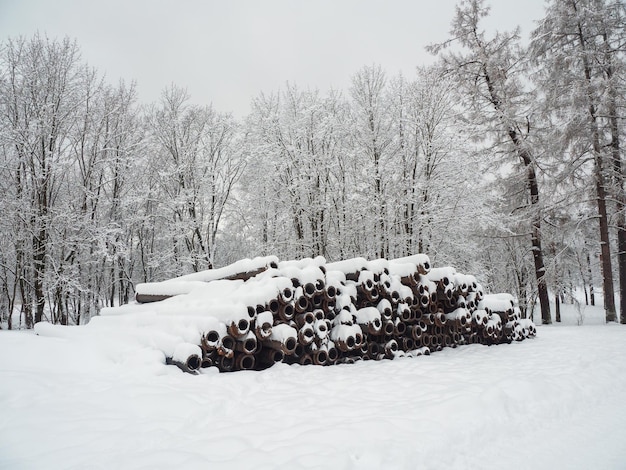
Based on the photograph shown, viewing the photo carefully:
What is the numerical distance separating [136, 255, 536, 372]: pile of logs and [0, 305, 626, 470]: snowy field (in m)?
0.47

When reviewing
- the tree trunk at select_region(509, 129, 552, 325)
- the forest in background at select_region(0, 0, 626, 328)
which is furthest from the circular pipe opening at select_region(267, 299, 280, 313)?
the tree trunk at select_region(509, 129, 552, 325)

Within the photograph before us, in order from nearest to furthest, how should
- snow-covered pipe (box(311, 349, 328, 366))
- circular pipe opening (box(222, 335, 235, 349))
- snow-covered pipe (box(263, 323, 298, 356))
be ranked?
circular pipe opening (box(222, 335, 235, 349)) < snow-covered pipe (box(263, 323, 298, 356)) < snow-covered pipe (box(311, 349, 328, 366))

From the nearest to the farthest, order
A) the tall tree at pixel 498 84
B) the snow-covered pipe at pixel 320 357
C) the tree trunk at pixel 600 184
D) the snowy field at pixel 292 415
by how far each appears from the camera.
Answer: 1. the snowy field at pixel 292 415
2. the snow-covered pipe at pixel 320 357
3. the tree trunk at pixel 600 184
4. the tall tree at pixel 498 84

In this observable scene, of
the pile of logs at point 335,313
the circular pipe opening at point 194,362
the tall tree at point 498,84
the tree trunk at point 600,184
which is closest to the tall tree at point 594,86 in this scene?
the tree trunk at point 600,184

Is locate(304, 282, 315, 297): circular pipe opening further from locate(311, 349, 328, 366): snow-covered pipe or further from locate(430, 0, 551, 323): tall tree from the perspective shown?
locate(430, 0, 551, 323): tall tree

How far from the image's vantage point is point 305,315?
6152mm

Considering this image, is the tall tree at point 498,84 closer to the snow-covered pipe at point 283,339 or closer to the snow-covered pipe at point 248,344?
the snow-covered pipe at point 283,339

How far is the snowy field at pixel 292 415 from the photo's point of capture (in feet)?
8.76

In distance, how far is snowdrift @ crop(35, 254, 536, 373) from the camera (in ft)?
18.0

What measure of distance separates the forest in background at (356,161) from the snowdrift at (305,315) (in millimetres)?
7873

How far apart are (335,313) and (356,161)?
12468 millimetres

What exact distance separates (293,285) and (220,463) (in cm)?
378

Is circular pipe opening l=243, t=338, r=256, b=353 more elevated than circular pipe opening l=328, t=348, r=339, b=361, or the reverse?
circular pipe opening l=243, t=338, r=256, b=353

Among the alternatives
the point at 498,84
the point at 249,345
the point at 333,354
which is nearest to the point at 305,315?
the point at 333,354
